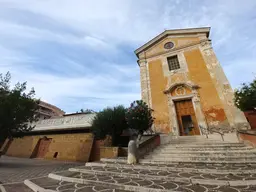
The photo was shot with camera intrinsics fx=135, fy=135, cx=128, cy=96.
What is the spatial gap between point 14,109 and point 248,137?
38.8 ft

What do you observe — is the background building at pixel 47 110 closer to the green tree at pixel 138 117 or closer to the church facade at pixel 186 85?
the church facade at pixel 186 85

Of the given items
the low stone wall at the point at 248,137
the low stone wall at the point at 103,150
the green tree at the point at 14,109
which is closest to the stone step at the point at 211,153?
the low stone wall at the point at 248,137

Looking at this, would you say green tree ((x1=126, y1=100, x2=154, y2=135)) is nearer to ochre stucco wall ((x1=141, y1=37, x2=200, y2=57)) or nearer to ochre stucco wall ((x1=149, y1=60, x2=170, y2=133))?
ochre stucco wall ((x1=149, y1=60, x2=170, y2=133))

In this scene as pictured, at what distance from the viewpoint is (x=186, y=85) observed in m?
9.79

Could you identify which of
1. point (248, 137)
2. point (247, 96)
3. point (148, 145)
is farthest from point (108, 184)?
point (247, 96)

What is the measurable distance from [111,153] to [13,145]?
13.5m

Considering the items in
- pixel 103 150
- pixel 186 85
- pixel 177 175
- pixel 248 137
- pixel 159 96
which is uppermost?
pixel 186 85

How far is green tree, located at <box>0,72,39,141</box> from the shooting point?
7523 millimetres

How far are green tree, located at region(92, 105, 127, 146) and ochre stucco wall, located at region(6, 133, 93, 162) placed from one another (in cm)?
269

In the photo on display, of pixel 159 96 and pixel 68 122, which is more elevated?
pixel 159 96

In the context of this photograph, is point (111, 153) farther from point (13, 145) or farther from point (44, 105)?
point (44, 105)

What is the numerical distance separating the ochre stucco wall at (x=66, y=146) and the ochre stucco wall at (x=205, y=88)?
8460mm

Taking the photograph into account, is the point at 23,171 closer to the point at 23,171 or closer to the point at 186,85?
the point at 23,171

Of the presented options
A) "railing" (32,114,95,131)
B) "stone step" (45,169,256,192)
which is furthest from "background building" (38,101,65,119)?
"stone step" (45,169,256,192)
